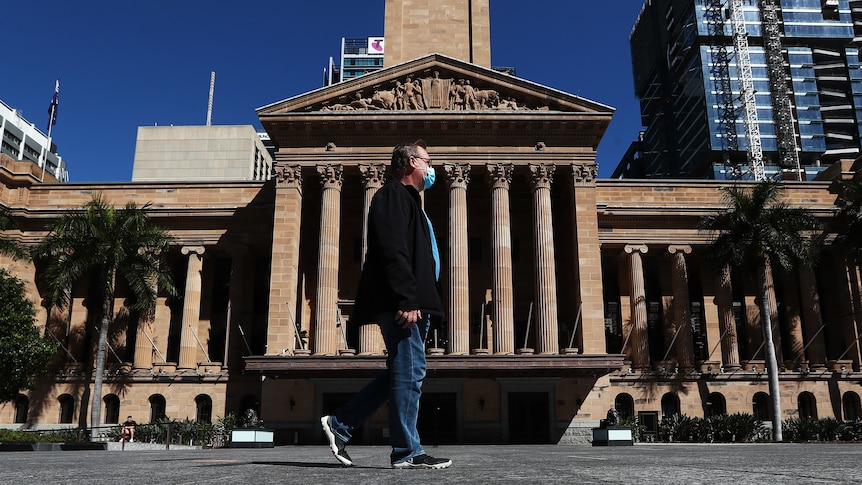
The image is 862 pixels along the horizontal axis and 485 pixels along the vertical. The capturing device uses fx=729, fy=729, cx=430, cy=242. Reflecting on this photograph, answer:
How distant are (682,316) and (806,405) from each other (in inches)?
346

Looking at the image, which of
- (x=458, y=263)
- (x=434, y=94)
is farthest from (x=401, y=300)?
(x=434, y=94)

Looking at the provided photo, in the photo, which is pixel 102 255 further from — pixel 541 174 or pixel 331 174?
pixel 541 174

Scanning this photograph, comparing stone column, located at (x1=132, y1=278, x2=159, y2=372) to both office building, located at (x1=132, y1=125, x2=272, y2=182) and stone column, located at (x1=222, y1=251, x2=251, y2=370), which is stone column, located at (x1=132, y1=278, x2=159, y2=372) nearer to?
stone column, located at (x1=222, y1=251, x2=251, y2=370)

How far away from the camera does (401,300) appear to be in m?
5.93

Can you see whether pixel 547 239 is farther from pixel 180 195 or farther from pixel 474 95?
pixel 180 195

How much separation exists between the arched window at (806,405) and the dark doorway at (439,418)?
2055 centimetres

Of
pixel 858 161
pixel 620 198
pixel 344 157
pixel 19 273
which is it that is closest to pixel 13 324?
pixel 19 273

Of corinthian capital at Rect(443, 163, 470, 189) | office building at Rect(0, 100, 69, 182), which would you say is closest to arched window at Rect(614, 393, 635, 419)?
corinthian capital at Rect(443, 163, 470, 189)

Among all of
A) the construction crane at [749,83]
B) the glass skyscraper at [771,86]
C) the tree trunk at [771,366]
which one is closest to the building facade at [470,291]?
the tree trunk at [771,366]

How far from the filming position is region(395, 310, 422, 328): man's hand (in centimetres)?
590

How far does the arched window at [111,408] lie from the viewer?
41.0 meters

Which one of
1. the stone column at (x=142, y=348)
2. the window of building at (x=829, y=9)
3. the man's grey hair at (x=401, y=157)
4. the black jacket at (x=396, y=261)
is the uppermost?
the window of building at (x=829, y=9)

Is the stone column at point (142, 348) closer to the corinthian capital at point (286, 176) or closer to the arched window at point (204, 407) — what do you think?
the arched window at point (204, 407)

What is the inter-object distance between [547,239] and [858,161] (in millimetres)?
23808
